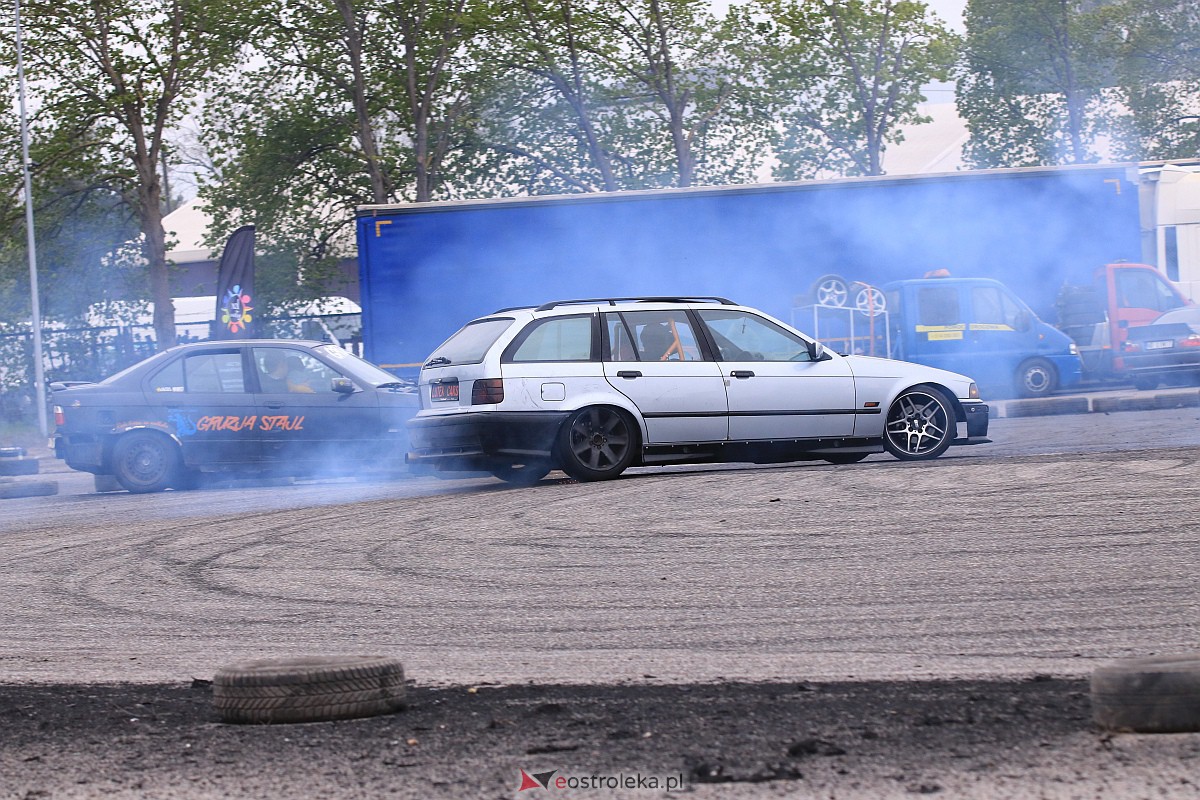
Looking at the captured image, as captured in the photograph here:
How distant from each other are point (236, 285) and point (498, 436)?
16.2m

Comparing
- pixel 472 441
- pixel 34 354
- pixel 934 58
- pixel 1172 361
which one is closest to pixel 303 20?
pixel 34 354

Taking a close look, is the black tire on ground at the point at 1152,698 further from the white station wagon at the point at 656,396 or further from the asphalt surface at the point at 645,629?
the white station wagon at the point at 656,396

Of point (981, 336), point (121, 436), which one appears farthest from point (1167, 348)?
point (121, 436)

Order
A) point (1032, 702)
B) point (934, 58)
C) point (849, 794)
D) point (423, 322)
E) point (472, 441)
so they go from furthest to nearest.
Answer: point (934, 58) → point (423, 322) → point (472, 441) → point (1032, 702) → point (849, 794)

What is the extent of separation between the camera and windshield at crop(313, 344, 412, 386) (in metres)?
13.3

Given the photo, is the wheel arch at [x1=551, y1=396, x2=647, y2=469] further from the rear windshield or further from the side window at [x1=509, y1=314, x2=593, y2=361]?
the rear windshield

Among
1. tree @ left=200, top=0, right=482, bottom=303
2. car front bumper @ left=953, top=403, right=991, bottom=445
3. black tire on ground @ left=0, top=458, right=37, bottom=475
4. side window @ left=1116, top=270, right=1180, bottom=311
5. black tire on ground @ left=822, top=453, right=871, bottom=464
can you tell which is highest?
tree @ left=200, top=0, right=482, bottom=303

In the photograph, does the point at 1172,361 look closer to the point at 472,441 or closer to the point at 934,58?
the point at 472,441

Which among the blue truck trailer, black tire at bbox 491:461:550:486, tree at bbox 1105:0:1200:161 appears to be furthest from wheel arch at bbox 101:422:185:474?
tree at bbox 1105:0:1200:161

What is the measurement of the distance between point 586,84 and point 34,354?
14422mm

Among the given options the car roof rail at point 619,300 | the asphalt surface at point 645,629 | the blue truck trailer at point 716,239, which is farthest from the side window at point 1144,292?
the car roof rail at point 619,300

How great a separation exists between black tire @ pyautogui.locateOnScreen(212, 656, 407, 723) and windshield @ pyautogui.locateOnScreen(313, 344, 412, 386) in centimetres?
889

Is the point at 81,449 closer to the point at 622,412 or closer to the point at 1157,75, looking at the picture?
the point at 622,412

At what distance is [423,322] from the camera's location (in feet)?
61.6
